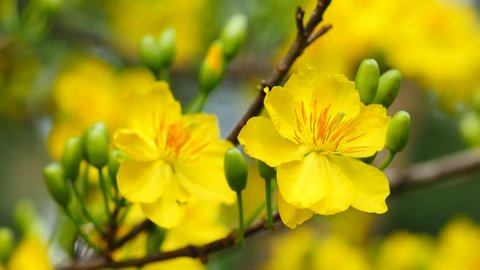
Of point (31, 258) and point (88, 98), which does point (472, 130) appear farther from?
point (31, 258)

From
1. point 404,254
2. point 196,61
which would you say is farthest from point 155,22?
point 404,254

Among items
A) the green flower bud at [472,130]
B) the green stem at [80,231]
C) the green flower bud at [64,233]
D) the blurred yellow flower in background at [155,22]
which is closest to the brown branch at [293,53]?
the green stem at [80,231]

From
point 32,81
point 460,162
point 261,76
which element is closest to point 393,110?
point 261,76

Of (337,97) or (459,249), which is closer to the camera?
(337,97)

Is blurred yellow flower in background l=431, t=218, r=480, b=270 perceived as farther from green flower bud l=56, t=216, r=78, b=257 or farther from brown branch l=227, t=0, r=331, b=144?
brown branch l=227, t=0, r=331, b=144

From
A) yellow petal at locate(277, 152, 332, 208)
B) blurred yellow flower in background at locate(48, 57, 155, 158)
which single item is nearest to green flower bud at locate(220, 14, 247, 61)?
yellow petal at locate(277, 152, 332, 208)

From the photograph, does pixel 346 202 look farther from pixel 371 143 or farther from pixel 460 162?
pixel 460 162
